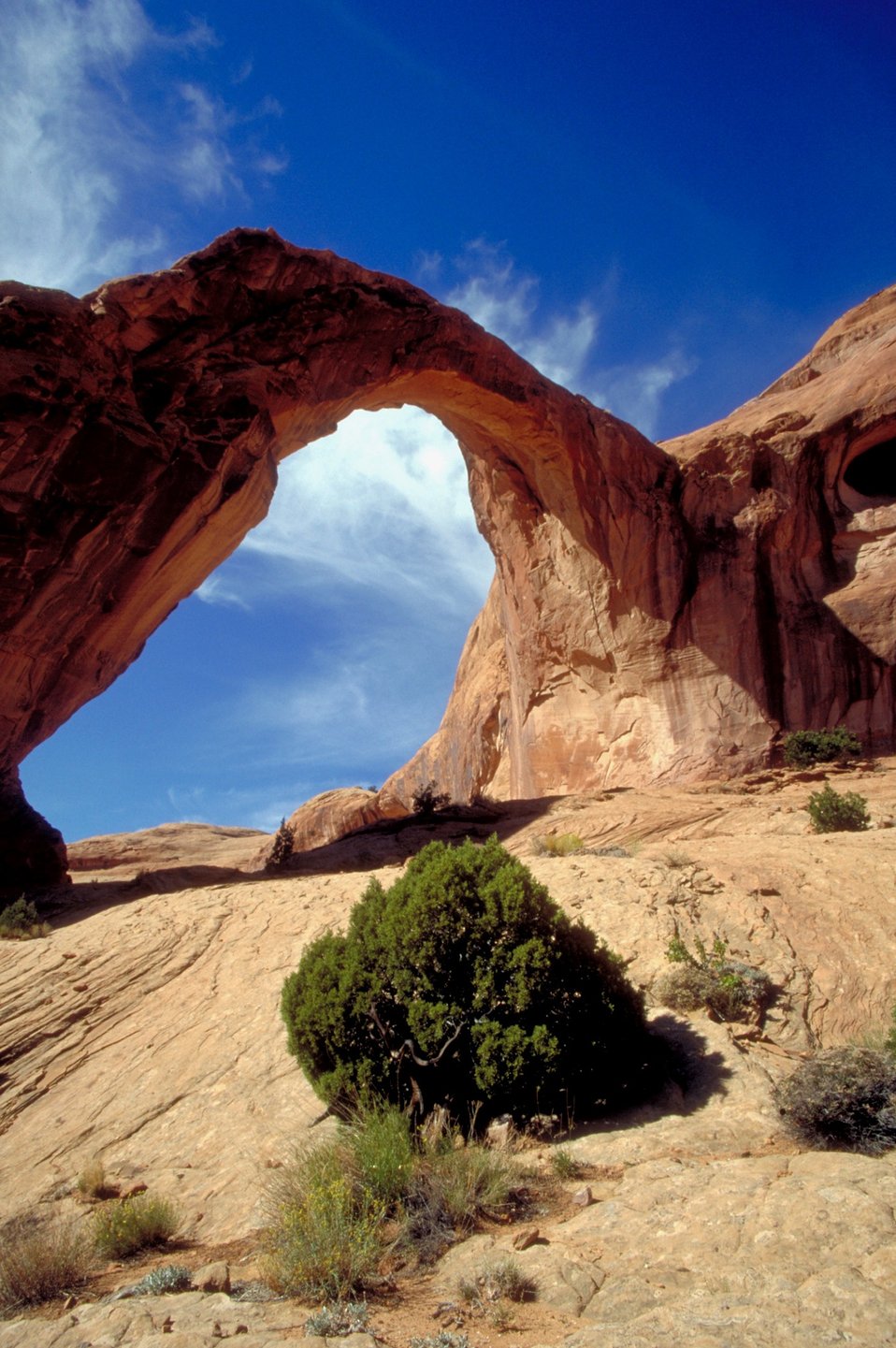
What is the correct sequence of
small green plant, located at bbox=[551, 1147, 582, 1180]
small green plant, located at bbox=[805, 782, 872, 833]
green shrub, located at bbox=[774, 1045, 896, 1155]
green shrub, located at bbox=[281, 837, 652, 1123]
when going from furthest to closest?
small green plant, located at bbox=[805, 782, 872, 833]
green shrub, located at bbox=[281, 837, 652, 1123]
small green plant, located at bbox=[551, 1147, 582, 1180]
green shrub, located at bbox=[774, 1045, 896, 1155]

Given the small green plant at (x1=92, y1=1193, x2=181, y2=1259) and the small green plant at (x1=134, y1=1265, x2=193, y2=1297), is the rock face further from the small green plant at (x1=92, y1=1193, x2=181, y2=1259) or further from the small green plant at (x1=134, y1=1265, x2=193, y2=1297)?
the small green plant at (x1=134, y1=1265, x2=193, y2=1297)

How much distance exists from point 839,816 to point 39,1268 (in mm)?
11088

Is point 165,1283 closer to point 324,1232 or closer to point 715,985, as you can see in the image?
point 324,1232

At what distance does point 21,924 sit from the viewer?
1364 cm

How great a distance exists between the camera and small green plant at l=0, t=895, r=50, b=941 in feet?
43.7

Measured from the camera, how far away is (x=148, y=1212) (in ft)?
19.6

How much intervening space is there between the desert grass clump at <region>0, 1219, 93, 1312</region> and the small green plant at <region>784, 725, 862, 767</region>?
16426mm

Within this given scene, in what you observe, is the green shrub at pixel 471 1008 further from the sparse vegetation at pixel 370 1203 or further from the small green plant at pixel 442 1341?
the small green plant at pixel 442 1341

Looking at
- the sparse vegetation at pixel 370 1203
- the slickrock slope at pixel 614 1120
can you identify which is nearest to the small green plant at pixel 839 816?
the slickrock slope at pixel 614 1120

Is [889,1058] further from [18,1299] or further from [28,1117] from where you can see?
[28,1117]

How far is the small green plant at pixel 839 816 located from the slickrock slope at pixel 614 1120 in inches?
13.3

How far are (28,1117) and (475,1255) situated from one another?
644 cm

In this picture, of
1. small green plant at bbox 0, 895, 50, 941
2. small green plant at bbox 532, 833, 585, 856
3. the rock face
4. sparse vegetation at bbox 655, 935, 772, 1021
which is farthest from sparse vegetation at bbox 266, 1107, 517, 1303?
the rock face

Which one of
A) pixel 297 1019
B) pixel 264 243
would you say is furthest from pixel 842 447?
pixel 297 1019
